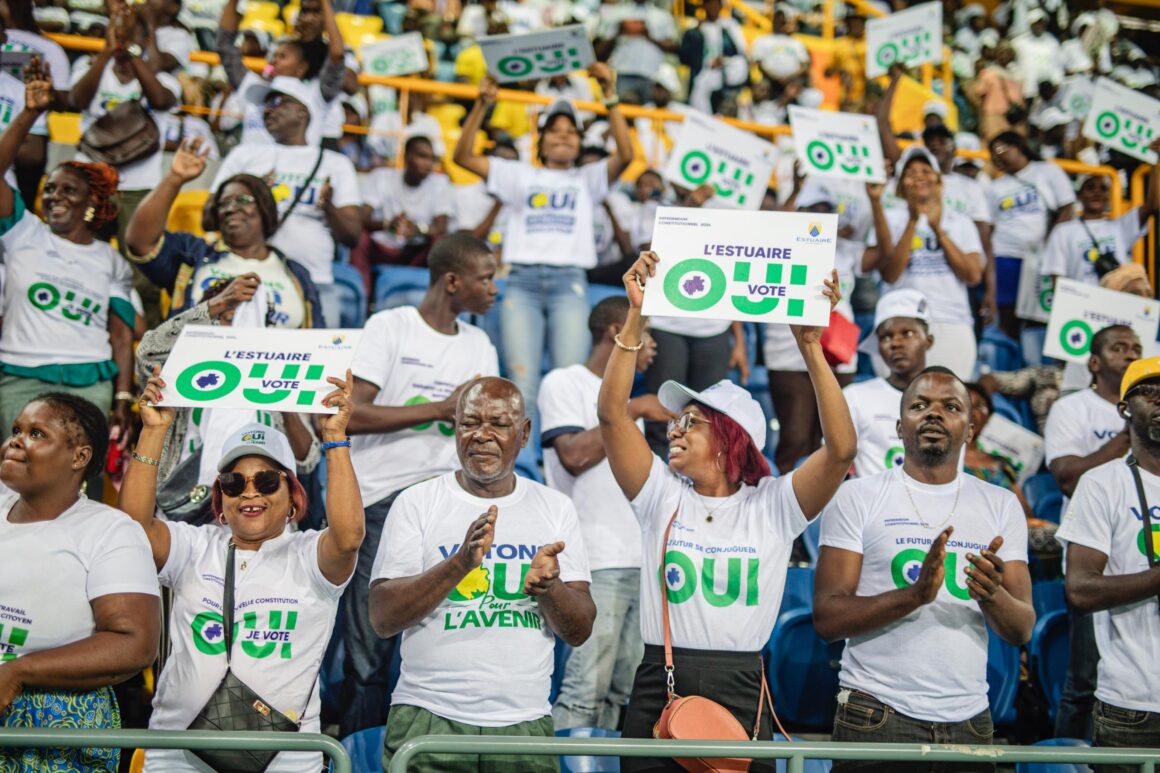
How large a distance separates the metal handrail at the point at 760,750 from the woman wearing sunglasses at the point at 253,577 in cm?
70

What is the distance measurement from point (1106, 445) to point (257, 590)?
161 inches

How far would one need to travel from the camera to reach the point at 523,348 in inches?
250

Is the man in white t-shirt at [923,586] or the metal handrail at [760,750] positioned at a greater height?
the man in white t-shirt at [923,586]

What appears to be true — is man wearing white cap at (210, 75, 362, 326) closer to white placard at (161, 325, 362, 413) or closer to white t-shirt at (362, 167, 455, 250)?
white t-shirt at (362, 167, 455, 250)

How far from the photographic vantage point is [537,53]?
→ 7000 mm

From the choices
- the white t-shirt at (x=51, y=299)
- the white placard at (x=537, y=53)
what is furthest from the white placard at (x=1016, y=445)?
the white t-shirt at (x=51, y=299)

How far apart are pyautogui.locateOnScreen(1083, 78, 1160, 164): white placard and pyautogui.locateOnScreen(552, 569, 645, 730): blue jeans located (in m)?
5.27

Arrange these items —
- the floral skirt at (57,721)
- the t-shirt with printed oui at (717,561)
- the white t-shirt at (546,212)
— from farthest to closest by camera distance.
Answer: the white t-shirt at (546,212)
the t-shirt with printed oui at (717,561)
the floral skirt at (57,721)

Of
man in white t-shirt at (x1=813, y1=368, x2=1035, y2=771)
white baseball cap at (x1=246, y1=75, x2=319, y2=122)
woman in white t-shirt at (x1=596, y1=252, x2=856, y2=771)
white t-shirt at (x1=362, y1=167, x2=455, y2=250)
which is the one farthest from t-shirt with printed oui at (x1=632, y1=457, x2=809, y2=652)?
white t-shirt at (x1=362, y1=167, x2=455, y2=250)

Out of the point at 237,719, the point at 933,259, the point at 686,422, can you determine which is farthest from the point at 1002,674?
the point at 237,719

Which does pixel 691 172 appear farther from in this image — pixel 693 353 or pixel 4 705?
A: pixel 4 705

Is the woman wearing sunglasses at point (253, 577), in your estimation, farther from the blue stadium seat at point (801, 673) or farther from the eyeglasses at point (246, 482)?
the blue stadium seat at point (801, 673)

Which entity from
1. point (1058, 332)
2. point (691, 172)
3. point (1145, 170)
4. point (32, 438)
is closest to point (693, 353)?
point (691, 172)

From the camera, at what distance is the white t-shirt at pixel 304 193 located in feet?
20.6
